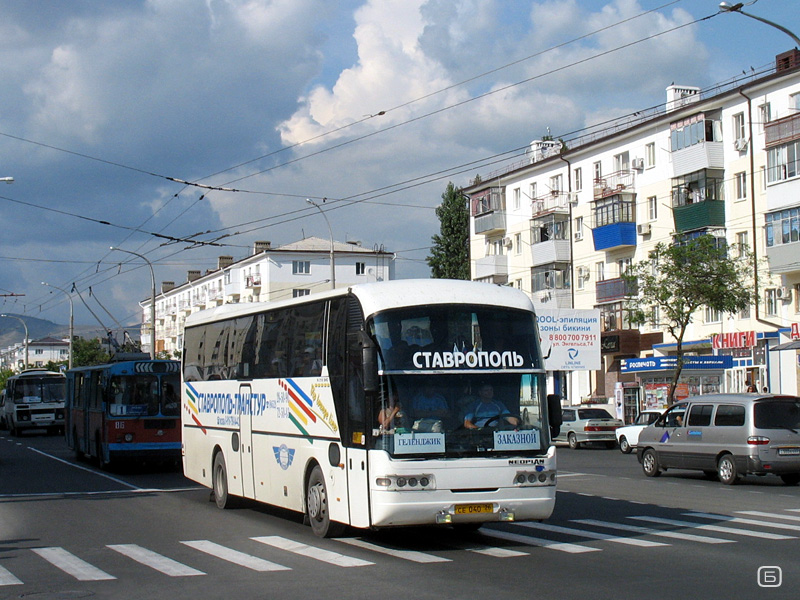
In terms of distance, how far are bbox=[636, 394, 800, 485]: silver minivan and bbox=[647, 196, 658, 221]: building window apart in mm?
29064

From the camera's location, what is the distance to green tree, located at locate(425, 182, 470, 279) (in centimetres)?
7781

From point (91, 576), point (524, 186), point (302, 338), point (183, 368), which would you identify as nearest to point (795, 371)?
point (524, 186)

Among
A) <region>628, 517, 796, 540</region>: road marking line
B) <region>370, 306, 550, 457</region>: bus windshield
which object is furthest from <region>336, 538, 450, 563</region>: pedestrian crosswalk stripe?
<region>628, 517, 796, 540</region>: road marking line

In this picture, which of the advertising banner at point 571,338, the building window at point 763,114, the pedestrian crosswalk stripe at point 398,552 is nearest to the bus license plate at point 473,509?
the pedestrian crosswalk stripe at point 398,552

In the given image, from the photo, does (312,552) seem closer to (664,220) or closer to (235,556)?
(235,556)

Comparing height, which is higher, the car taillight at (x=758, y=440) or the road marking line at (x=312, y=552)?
the car taillight at (x=758, y=440)

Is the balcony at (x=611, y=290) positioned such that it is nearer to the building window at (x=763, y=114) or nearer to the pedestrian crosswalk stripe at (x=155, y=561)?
the building window at (x=763, y=114)

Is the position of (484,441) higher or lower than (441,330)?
lower

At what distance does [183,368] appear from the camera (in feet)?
65.1

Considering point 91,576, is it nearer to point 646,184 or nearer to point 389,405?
point 389,405

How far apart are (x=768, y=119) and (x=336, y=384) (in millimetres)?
36491

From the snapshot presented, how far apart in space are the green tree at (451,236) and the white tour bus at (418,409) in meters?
64.3

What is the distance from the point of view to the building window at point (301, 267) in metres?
92.4

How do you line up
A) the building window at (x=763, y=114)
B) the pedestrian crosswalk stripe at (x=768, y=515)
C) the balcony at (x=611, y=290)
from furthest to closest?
the balcony at (x=611, y=290) < the building window at (x=763, y=114) < the pedestrian crosswalk stripe at (x=768, y=515)
